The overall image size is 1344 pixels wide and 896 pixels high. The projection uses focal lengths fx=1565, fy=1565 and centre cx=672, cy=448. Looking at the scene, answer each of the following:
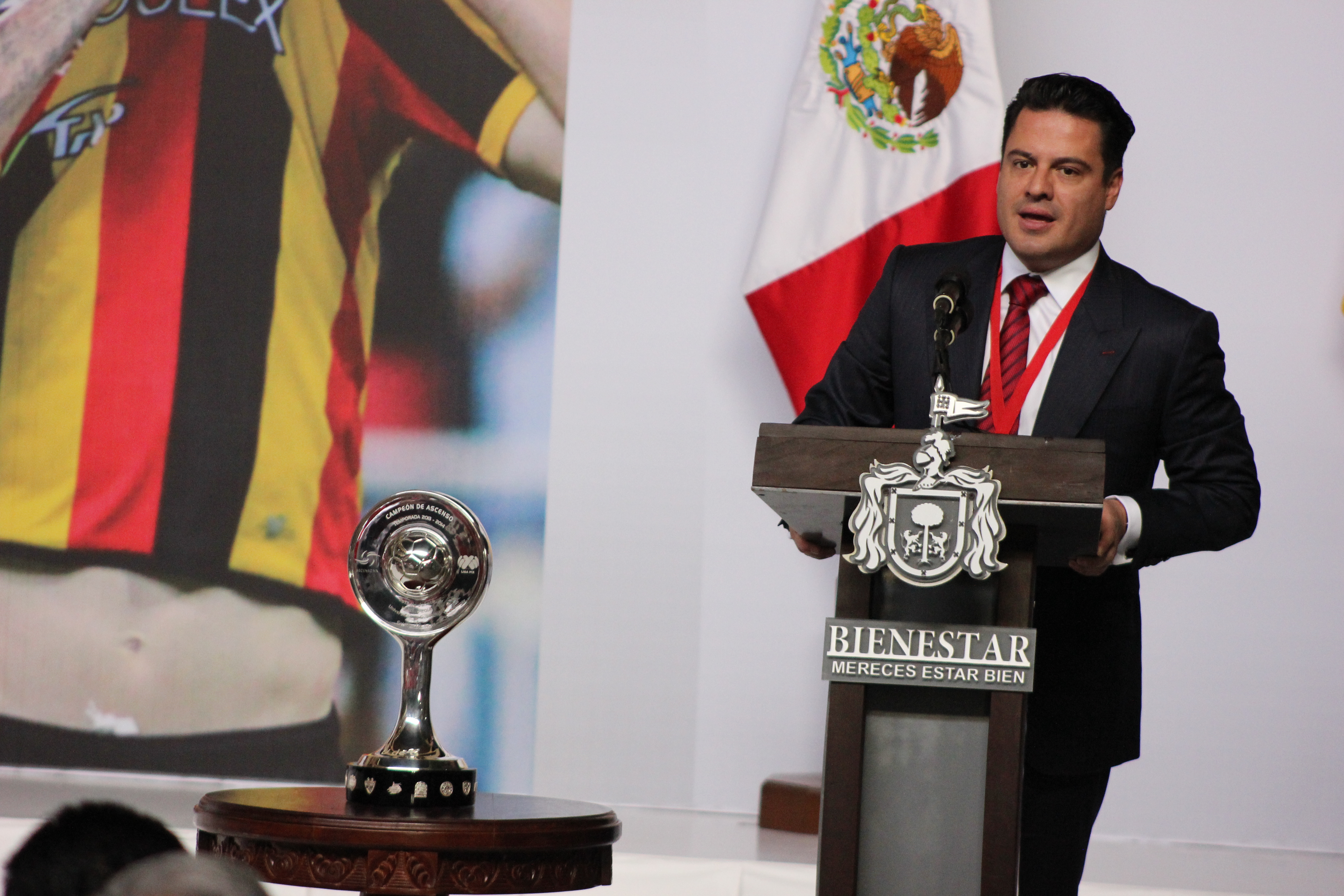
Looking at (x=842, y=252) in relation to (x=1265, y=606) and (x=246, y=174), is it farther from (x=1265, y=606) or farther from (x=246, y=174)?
(x=246, y=174)

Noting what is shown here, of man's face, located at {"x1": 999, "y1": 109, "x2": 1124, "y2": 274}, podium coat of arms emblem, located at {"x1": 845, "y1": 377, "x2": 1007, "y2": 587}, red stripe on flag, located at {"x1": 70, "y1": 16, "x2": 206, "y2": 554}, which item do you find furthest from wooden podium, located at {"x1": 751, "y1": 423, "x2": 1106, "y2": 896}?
red stripe on flag, located at {"x1": 70, "y1": 16, "x2": 206, "y2": 554}

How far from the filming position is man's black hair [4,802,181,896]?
1158 mm

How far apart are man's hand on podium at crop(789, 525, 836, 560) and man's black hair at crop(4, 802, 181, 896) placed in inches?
31.9

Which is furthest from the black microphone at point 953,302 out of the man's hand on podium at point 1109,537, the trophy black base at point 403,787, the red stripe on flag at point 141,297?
the red stripe on flag at point 141,297

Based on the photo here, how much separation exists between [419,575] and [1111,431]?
2.94ft

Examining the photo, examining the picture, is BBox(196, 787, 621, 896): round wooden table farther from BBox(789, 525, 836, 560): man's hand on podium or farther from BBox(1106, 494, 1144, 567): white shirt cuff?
BBox(1106, 494, 1144, 567): white shirt cuff

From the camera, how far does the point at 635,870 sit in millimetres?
3113

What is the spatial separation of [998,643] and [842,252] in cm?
255

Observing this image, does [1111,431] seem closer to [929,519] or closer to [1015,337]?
[1015,337]

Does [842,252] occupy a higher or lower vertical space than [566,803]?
higher

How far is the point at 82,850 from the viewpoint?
118 centimetres

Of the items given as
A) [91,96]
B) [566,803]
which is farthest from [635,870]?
[91,96]

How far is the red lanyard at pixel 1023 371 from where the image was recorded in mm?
1901

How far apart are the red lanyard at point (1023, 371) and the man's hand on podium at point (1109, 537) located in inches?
7.6
